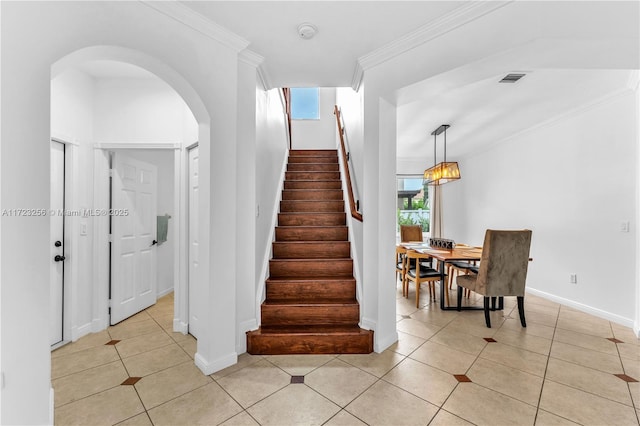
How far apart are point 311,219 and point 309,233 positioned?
24 cm

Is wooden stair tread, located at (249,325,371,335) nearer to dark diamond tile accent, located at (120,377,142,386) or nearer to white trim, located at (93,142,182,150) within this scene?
dark diamond tile accent, located at (120,377,142,386)

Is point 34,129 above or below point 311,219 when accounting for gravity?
above

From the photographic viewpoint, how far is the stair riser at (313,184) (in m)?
4.23

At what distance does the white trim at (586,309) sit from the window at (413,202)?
9.34 feet

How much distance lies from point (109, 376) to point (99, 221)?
1.52 metres

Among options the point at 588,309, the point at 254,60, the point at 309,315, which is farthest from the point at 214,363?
the point at 588,309

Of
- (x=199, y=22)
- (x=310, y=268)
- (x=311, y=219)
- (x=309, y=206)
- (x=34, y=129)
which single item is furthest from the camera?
(x=309, y=206)

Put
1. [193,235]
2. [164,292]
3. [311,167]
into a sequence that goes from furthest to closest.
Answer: [311,167] < [164,292] < [193,235]

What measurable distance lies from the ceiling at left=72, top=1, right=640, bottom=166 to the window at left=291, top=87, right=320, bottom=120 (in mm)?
3438

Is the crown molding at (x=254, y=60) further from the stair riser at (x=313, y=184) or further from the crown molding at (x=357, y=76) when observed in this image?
the stair riser at (x=313, y=184)

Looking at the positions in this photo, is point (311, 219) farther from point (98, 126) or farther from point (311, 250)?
point (98, 126)

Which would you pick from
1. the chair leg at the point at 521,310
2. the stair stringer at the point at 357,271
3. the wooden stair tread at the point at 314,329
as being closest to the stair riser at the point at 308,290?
the stair stringer at the point at 357,271

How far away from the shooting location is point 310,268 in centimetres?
295

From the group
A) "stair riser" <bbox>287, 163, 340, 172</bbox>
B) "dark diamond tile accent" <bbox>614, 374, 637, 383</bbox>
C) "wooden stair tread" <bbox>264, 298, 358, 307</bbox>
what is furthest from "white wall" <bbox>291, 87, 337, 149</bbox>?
"dark diamond tile accent" <bbox>614, 374, 637, 383</bbox>
